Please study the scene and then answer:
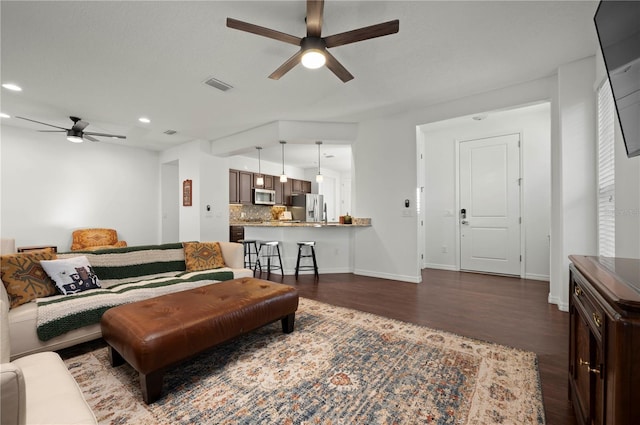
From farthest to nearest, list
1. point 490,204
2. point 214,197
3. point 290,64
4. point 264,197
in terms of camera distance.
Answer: point 264,197 < point 214,197 < point 490,204 < point 290,64

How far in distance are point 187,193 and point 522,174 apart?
259 inches

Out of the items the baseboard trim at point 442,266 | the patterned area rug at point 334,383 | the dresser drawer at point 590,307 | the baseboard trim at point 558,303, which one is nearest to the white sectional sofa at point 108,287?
the patterned area rug at point 334,383

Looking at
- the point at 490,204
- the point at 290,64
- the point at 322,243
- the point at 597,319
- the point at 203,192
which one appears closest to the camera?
the point at 597,319

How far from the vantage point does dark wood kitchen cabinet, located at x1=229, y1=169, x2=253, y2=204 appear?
7.01 m

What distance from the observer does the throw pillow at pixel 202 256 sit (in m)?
3.35

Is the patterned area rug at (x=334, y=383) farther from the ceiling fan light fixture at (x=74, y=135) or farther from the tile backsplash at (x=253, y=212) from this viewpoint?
the tile backsplash at (x=253, y=212)

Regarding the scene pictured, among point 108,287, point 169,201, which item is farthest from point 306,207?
point 108,287

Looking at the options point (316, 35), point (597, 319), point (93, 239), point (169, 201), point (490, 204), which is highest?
point (316, 35)

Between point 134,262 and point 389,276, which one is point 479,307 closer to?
point 389,276

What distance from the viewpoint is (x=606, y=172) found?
2.55 metres

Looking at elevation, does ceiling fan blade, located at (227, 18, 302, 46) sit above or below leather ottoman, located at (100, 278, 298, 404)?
above

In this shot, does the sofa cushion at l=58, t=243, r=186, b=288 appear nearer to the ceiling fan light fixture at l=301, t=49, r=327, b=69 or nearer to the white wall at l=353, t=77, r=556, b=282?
the ceiling fan light fixture at l=301, t=49, r=327, b=69

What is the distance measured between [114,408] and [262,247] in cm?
386

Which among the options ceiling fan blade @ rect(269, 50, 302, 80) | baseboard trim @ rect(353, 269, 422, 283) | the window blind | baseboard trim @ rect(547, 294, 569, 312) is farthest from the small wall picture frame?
the window blind
